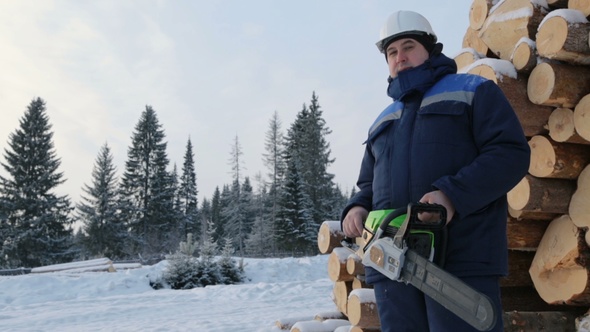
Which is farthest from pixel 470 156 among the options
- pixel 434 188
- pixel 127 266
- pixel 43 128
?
pixel 43 128

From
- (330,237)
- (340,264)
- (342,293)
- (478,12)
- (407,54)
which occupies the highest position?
(478,12)

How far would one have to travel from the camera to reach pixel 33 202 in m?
27.0

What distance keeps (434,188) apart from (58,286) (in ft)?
35.5

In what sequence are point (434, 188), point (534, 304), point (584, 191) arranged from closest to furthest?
point (434, 188), point (584, 191), point (534, 304)

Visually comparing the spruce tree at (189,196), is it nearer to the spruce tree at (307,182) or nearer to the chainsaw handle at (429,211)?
the spruce tree at (307,182)

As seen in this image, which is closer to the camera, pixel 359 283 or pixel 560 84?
pixel 560 84

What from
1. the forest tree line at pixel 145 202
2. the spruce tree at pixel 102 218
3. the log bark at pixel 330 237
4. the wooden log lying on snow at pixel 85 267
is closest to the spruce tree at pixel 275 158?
the forest tree line at pixel 145 202

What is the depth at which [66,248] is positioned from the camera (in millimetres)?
26516

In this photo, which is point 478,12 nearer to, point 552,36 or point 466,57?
point 466,57

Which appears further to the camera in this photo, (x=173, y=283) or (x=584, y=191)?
(x=173, y=283)

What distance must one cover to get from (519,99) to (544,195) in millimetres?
594

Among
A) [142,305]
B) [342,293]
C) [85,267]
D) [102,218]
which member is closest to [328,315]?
[342,293]

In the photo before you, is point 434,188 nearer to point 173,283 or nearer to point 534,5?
point 534,5

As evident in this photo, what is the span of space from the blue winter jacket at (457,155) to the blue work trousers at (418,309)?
6 centimetres
